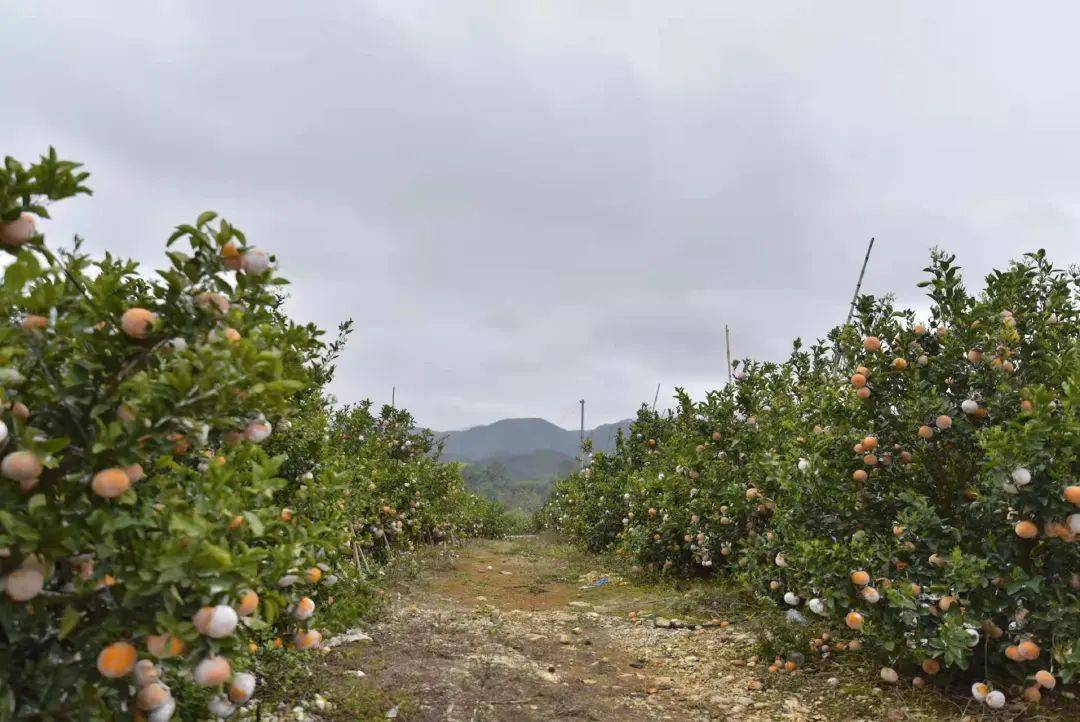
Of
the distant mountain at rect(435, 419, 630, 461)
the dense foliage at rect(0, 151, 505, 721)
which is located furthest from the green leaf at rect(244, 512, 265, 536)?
the distant mountain at rect(435, 419, 630, 461)

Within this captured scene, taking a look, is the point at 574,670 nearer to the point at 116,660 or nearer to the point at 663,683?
the point at 663,683

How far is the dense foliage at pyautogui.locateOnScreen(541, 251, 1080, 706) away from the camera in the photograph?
3.14 meters

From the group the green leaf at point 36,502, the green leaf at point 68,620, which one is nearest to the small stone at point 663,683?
the green leaf at point 68,620

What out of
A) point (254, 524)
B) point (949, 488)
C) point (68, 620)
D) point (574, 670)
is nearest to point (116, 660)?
point (68, 620)

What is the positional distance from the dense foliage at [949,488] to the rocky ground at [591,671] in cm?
34

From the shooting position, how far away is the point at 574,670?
457 cm

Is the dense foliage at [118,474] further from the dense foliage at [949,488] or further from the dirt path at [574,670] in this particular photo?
the dense foliage at [949,488]

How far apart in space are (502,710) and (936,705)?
230 cm

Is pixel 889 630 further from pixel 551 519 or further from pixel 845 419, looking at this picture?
pixel 551 519

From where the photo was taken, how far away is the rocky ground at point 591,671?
361 cm

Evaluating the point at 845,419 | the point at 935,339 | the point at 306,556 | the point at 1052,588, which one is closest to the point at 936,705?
the point at 1052,588

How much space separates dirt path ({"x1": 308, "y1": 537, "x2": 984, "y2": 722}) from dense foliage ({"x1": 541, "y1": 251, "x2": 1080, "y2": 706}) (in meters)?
0.49

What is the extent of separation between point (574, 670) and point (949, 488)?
→ 2.67 m

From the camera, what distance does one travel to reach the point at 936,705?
11.5ft
